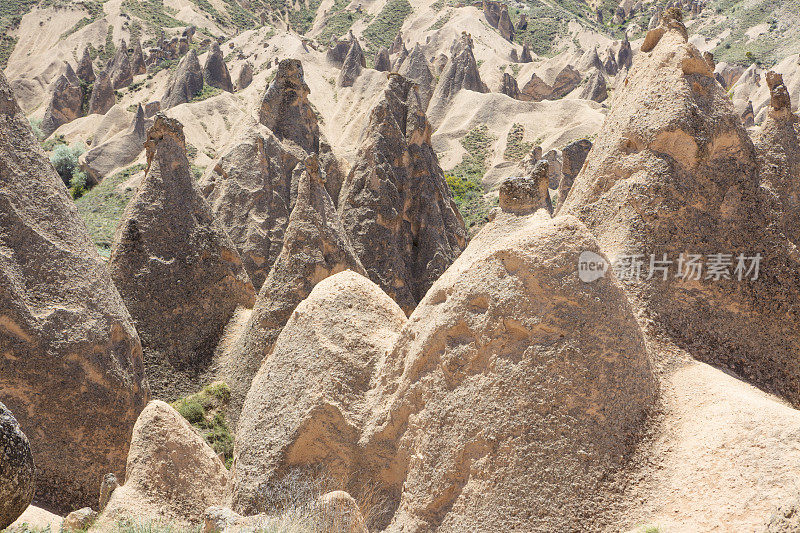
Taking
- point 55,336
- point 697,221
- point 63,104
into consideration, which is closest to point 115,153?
point 63,104

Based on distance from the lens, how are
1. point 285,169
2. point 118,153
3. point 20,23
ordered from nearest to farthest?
point 285,169, point 118,153, point 20,23

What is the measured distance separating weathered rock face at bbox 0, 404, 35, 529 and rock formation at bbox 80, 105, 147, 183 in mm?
48696

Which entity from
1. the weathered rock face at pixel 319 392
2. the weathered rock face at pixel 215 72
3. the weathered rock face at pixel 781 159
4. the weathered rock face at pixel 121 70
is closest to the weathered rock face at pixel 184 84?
the weathered rock face at pixel 215 72

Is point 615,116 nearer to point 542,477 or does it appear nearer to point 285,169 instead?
point 542,477

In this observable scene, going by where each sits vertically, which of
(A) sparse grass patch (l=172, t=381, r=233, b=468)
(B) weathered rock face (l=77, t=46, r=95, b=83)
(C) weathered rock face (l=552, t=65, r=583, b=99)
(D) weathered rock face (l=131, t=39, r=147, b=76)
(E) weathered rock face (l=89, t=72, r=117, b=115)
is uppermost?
(C) weathered rock face (l=552, t=65, r=583, b=99)

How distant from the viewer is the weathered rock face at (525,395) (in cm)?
557

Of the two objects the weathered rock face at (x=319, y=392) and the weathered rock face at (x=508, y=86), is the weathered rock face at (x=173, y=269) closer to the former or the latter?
the weathered rock face at (x=319, y=392)

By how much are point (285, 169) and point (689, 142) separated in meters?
16.2

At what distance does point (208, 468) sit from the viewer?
8.34 m

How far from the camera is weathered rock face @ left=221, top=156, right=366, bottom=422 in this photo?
457 inches

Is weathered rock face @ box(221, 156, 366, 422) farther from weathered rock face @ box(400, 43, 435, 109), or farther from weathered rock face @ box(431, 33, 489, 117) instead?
weathered rock face @ box(400, 43, 435, 109)

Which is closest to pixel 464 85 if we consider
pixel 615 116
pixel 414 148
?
pixel 414 148

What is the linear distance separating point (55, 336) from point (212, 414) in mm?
3199

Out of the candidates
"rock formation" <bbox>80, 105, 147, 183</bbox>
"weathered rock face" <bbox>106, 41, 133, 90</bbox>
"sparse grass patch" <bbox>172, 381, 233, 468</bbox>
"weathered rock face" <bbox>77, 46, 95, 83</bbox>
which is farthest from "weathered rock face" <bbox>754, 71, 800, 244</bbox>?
"weathered rock face" <bbox>77, 46, 95, 83</bbox>
